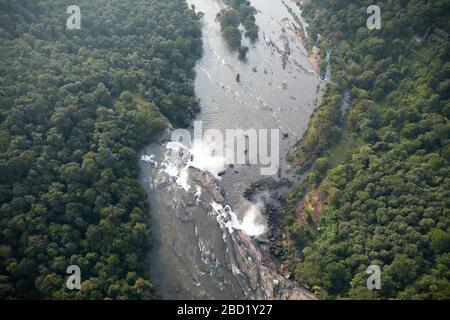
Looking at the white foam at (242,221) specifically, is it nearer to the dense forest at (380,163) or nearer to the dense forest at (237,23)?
the dense forest at (380,163)

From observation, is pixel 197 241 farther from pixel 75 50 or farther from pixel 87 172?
pixel 75 50

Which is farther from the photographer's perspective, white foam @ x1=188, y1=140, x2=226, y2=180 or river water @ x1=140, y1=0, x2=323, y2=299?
white foam @ x1=188, y1=140, x2=226, y2=180

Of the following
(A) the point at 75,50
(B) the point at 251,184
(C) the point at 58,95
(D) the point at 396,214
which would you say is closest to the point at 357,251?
(D) the point at 396,214

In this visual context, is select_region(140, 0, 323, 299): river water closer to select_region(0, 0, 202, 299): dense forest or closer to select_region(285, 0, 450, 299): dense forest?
select_region(0, 0, 202, 299): dense forest

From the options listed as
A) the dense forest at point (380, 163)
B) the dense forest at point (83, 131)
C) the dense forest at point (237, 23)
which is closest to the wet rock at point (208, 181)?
the dense forest at point (83, 131)

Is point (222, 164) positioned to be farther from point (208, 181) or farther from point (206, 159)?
point (208, 181)

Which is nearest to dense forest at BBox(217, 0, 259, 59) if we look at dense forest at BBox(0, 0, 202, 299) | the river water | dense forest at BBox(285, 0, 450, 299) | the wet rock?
the river water

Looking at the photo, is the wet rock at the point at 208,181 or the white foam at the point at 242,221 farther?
the wet rock at the point at 208,181
